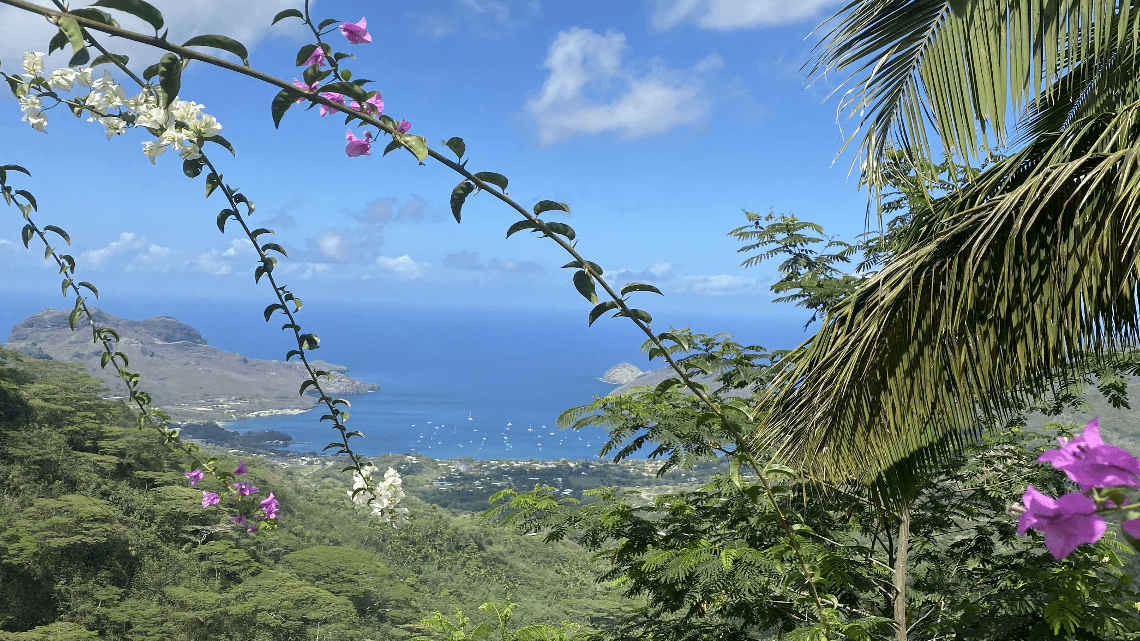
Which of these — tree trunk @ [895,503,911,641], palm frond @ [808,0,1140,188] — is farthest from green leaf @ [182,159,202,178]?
tree trunk @ [895,503,911,641]

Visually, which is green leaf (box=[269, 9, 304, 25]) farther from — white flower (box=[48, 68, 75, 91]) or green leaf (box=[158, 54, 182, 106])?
white flower (box=[48, 68, 75, 91])

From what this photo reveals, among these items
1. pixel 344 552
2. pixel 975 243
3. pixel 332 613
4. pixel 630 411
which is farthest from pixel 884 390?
pixel 344 552

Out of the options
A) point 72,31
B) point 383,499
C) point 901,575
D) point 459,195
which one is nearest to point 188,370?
point 901,575

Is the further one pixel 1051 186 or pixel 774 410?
pixel 774 410

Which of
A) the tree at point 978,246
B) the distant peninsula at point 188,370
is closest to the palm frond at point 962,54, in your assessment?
the tree at point 978,246

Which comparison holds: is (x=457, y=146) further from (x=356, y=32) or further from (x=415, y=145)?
(x=356, y=32)

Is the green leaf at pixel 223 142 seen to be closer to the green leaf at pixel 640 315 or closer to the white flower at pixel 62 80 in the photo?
the white flower at pixel 62 80

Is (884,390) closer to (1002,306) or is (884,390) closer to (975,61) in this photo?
(1002,306)
